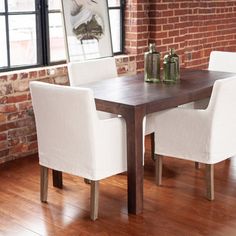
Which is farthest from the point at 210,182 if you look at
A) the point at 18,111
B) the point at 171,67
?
the point at 18,111

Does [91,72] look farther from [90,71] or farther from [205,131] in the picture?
[205,131]

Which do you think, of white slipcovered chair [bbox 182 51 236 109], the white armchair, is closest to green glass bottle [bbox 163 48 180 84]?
the white armchair

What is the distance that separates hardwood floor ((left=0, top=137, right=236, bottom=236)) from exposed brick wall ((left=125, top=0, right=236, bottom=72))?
1.69m

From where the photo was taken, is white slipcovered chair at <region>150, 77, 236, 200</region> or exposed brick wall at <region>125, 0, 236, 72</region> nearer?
white slipcovered chair at <region>150, 77, 236, 200</region>

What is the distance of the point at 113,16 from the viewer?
4.96 meters

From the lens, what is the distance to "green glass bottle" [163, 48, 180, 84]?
3.60 m

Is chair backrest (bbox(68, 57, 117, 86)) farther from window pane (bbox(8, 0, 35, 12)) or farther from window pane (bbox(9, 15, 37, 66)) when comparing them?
window pane (bbox(8, 0, 35, 12))

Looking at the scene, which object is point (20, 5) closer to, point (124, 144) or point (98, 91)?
point (98, 91)

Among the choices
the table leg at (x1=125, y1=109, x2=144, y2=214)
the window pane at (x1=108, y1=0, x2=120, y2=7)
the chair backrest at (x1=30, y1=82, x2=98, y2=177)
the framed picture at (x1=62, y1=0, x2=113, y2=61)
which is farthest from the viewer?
the window pane at (x1=108, y1=0, x2=120, y2=7)

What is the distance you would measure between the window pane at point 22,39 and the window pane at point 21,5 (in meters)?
0.06

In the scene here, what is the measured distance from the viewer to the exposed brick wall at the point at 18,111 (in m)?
4.02

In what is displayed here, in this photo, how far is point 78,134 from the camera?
2900 millimetres

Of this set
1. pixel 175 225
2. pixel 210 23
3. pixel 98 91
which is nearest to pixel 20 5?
pixel 98 91

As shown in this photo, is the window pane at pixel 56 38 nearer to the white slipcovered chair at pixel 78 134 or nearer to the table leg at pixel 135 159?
the white slipcovered chair at pixel 78 134
